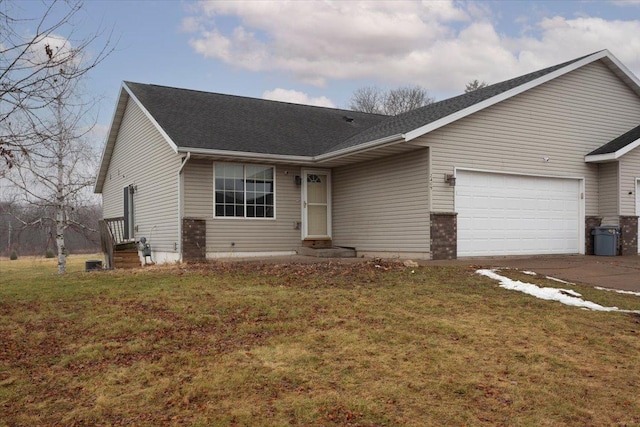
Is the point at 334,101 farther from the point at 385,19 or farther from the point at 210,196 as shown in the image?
the point at 210,196

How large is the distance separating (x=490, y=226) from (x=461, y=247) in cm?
→ 114

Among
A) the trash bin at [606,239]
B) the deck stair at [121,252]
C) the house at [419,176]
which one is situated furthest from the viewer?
the deck stair at [121,252]

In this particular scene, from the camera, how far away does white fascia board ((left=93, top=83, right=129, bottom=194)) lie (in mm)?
18406

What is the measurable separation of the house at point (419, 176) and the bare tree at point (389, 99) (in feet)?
101

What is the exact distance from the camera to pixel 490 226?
Result: 13828 millimetres

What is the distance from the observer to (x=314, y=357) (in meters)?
5.51

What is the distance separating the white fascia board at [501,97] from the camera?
488 inches

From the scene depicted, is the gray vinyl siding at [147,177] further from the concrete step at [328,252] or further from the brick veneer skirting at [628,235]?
the brick veneer skirting at [628,235]

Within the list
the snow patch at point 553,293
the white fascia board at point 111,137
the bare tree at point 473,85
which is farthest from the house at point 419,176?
the bare tree at point 473,85

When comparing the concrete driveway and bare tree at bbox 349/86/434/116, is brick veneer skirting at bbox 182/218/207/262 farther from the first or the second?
bare tree at bbox 349/86/434/116

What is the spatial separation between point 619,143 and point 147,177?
1380 centimetres

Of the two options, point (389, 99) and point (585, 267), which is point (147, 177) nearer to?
point (585, 267)

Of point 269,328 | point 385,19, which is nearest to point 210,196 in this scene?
point 269,328

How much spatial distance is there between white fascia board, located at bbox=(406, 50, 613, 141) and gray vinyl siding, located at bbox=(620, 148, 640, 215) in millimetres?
2819
